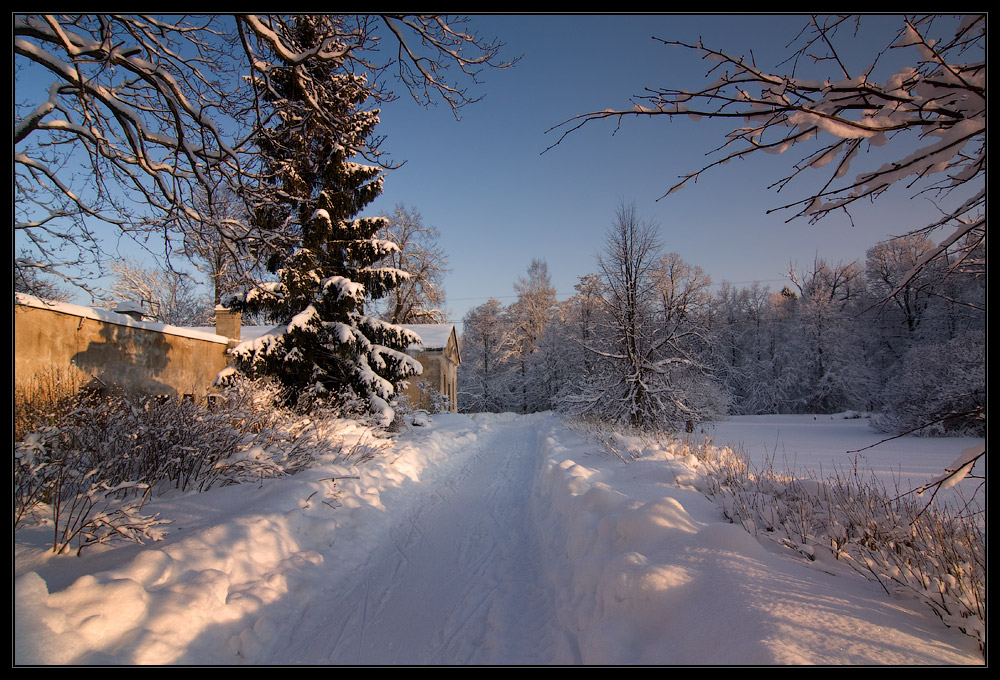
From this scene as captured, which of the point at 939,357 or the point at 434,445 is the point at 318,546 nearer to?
the point at 939,357

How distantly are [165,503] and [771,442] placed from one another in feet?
47.6

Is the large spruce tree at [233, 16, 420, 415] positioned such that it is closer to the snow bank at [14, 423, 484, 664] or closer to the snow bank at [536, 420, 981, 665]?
the snow bank at [14, 423, 484, 664]

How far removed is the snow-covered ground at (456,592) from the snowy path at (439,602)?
17 mm

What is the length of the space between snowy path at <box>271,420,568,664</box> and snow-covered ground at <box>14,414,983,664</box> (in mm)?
17

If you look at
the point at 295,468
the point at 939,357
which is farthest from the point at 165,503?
the point at 939,357

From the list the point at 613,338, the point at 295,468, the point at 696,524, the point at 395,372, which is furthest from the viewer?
the point at 613,338

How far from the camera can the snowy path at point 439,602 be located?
106 inches

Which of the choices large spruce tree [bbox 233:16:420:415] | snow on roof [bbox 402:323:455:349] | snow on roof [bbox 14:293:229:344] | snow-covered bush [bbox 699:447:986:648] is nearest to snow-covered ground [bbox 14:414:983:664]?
snow-covered bush [bbox 699:447:986:648]

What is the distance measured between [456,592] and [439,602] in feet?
0.74

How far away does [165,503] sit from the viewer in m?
4.48

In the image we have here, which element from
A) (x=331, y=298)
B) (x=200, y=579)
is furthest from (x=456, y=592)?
A: (x=331, y=298)

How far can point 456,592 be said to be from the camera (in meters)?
3.53

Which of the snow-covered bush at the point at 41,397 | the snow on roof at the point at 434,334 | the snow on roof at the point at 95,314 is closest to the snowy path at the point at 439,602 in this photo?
the snow-covered bush at the point at 41,397

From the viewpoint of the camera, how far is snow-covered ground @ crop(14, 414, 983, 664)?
6.95ft
